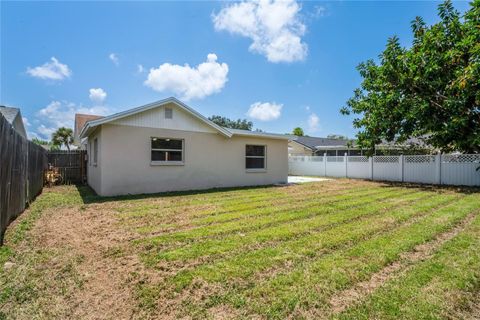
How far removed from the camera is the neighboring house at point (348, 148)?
690 inches

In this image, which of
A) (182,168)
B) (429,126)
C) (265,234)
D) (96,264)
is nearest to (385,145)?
(429,126)

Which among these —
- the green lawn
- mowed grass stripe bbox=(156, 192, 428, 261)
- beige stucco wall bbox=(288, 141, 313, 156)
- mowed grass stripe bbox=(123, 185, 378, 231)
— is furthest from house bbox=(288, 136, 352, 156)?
the green lawn

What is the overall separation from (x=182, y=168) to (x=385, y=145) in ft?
52.1

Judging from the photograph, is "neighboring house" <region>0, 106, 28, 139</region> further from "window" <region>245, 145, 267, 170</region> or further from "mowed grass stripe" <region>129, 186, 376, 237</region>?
"window" <region>245, 145, 267, 170</region>

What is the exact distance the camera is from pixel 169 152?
11.0 m

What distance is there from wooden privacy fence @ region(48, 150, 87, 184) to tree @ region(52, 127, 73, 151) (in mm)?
23913

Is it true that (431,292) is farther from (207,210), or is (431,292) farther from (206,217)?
(207,210)

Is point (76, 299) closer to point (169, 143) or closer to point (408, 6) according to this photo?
point (169, 143)

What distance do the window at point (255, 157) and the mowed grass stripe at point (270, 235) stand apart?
22.6ft

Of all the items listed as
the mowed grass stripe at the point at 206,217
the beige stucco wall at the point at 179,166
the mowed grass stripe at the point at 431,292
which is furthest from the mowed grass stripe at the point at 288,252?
the beige stucco wall at the point at 179,166

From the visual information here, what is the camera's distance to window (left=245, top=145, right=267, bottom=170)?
13.6 meters

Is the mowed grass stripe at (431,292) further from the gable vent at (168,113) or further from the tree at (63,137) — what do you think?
the tree at (63,137)

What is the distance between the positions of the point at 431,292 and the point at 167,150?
9901 mm

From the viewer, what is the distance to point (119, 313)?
2.51m
